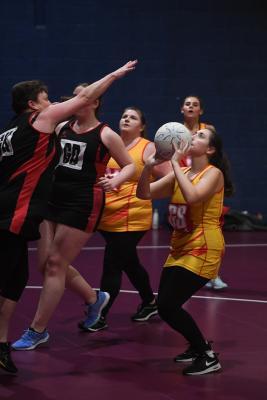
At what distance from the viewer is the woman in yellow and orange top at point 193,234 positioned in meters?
4.77

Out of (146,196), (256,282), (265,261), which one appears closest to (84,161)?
(146,196)

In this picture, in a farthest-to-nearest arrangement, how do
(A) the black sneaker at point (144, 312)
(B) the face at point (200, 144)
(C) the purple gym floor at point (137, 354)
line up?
(A) the black sneaker at point (144, 312)
(B) the face at point (200, 144)
(C) the purple gym floor at point (137, 354)

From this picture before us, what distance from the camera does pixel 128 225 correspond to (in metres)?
6.11

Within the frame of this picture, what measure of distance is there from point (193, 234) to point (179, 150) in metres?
0.52

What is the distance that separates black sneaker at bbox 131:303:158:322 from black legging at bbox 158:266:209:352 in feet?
4.47

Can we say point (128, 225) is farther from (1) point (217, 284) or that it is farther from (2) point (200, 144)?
(1) point (217, 284)

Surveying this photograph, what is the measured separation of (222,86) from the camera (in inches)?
473

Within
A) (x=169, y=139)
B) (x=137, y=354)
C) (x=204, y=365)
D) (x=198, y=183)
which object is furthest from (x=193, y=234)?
(x=137, y=354)

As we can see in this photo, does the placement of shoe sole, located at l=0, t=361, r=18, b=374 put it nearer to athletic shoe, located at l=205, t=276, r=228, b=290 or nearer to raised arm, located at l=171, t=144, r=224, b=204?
raised arm, located at l=171, t=144, r=224, b=204

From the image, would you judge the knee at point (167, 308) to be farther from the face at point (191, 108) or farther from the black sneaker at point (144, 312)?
the face at point (191, 108)

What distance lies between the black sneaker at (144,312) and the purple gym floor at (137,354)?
0.21ft

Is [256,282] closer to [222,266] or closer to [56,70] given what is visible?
[222,266]

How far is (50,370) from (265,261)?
4675mm

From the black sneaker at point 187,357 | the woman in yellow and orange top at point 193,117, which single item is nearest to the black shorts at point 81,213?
the black sneaker at point 187,357
